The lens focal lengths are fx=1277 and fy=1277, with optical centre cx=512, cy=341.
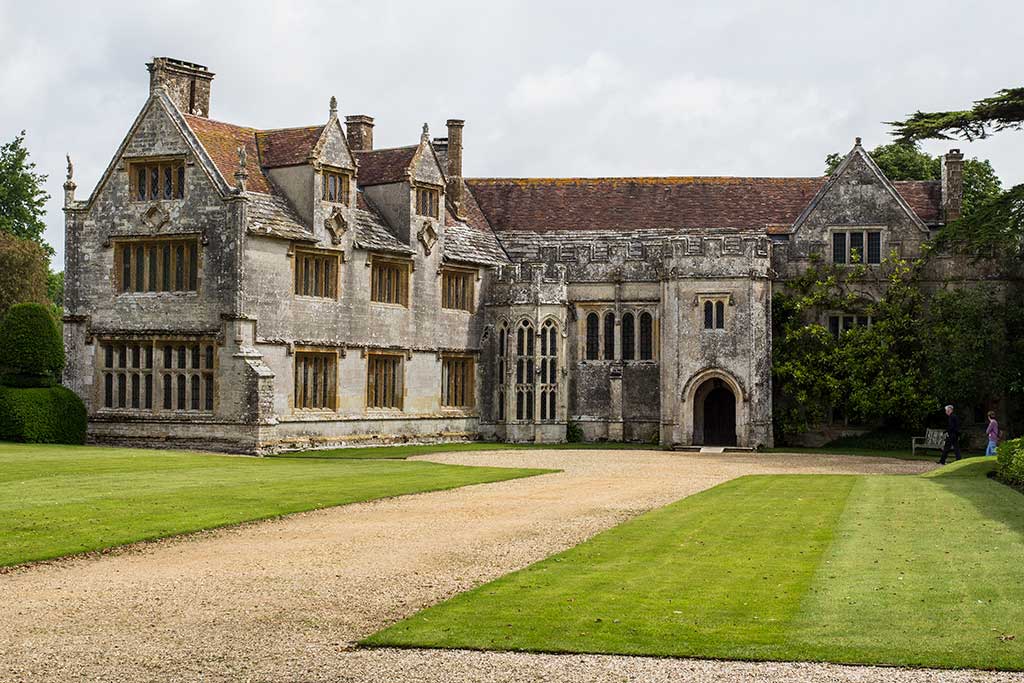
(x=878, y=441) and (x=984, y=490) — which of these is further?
(x=878, y=441)

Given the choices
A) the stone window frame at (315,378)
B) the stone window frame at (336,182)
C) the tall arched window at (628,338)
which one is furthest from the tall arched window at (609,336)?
the stone window frame at (336,182)

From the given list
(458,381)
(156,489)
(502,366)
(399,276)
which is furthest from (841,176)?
(156,489)

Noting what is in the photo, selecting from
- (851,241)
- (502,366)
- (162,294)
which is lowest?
(502,366)

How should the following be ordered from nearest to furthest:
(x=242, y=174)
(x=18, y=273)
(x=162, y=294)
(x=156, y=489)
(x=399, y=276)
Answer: (x=156, y=489) → (x=242, y=174) → (x=162, y=294) → (x=399, y=276) → (x=18, y=273)

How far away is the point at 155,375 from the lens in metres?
35.5

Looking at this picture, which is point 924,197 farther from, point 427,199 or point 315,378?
point 315,378

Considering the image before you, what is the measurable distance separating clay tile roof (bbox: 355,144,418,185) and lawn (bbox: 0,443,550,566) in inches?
485

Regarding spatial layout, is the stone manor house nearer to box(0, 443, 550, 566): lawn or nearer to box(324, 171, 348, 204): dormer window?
box(324, 171, 348, 204): dormer window

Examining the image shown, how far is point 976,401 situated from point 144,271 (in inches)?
1006

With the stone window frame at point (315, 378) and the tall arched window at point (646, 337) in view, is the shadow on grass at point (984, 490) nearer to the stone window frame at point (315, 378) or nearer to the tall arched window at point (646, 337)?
the tall arched window at point (646, 337)

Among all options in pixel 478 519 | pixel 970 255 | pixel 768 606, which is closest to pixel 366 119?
pixel 970 255

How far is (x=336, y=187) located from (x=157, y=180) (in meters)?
5.12

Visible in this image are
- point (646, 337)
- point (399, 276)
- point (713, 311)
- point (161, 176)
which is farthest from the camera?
point (646, 337)

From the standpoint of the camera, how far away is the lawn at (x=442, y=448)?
33719mm
